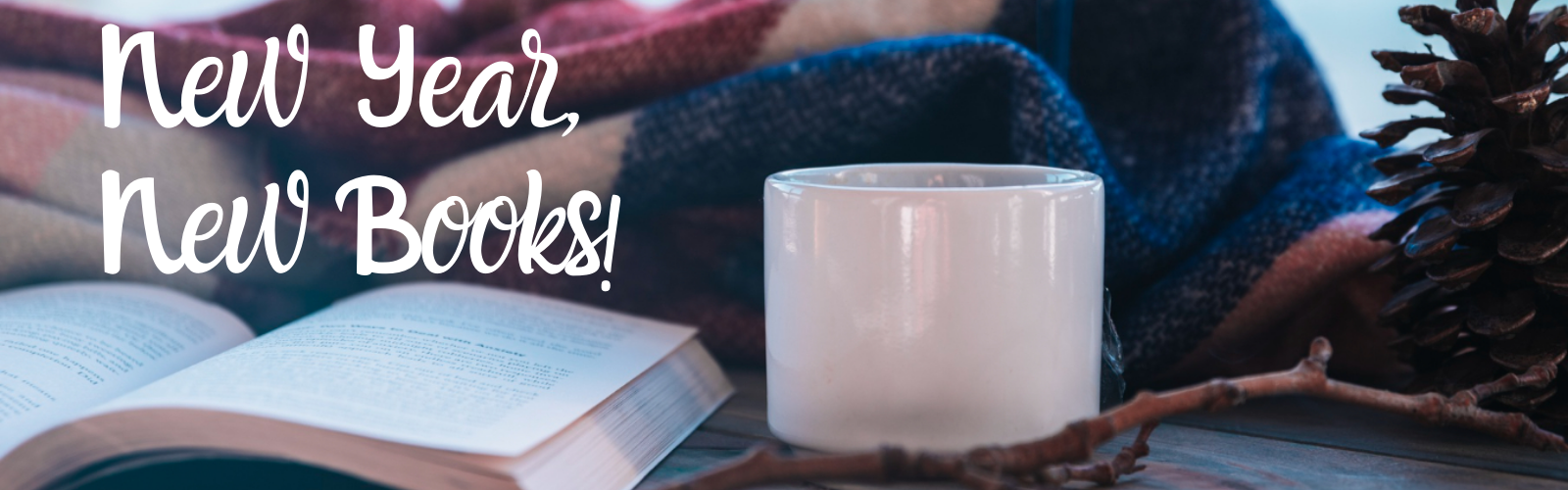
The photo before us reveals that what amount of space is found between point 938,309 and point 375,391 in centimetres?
24

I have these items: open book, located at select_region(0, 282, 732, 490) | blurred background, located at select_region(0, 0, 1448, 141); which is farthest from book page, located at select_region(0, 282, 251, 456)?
blurred background, located at select_region(0, 0, 1448, 141)

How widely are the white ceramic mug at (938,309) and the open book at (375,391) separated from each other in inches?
3.9

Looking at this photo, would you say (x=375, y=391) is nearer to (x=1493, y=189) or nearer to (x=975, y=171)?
(x=975, y=171)

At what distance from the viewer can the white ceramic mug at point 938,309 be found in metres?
0.41

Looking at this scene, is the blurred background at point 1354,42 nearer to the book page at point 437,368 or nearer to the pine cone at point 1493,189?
the pine cone at point 1493,189

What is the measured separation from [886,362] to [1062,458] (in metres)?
0.10

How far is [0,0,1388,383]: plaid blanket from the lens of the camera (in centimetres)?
56

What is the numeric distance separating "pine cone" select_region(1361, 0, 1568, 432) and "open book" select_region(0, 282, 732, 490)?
36cm

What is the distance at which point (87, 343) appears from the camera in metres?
0.55

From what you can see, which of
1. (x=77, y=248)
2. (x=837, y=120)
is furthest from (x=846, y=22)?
(x=77, y=248)

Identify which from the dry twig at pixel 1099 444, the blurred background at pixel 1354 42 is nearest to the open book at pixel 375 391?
the dry twig at pixel 1099 444

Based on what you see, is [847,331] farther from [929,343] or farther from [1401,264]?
[1401,264]

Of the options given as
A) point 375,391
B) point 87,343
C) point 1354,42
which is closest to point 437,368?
point 375,391

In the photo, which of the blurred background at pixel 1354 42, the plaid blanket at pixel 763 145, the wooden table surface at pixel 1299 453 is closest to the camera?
the wooden table surface at pixel 1299 453
